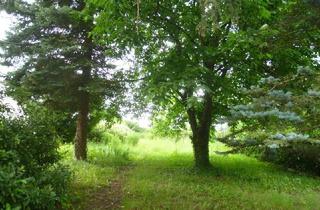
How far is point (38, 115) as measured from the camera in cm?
904

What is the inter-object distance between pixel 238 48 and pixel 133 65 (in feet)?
13.8

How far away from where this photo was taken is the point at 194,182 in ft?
42.8

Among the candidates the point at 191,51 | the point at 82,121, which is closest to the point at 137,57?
the point at 191,51

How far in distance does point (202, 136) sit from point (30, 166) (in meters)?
8.51

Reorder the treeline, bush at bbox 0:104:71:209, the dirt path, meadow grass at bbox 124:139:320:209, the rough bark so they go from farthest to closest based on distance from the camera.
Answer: the rough bark, the treeline, meadow grass at bbox 124:139:320:209, the dirt path, bush at bbox 0:104:71:209

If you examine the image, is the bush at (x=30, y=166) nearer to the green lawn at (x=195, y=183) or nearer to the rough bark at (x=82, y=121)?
the green lawn at (x=195, y=183)

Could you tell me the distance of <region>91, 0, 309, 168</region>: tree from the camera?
12250 millimetres

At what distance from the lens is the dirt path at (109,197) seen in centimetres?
989

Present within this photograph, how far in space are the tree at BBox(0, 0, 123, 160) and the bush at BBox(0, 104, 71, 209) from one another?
450 cm

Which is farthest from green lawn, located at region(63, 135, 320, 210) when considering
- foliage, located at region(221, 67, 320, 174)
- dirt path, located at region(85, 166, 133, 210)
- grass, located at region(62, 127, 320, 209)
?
foliage, located at region(221, 67, 320, 174)

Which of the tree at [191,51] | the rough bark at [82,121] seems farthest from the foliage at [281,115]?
the rough bark at [82,121]

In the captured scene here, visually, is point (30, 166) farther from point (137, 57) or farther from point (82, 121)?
point (137, 57)

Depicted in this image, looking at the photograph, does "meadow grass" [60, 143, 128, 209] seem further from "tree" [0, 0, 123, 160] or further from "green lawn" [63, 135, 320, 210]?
"tree" [0, 0, 123, 160]

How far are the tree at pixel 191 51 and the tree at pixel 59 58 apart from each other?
1009mm
